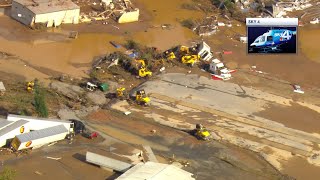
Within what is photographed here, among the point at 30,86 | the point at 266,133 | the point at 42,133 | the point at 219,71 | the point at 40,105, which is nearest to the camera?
the point at 42,133

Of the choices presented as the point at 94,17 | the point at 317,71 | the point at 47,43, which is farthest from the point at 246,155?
the point at 94,17

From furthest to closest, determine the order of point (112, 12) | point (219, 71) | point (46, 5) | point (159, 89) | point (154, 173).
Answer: point (112, 12), point (46, 5), point (219, 71), point (159, 89), point (154, 173)

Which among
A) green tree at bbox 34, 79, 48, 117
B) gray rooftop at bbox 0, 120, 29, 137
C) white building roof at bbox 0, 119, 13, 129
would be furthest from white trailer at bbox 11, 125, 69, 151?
green tree at bbox 34, 79, 48, 117

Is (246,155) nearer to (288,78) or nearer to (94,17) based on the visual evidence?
(288,78)

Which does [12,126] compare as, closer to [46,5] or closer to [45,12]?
[45,12]

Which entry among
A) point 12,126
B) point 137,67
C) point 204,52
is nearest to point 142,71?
point 137,67

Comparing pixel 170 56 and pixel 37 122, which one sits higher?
pixel 170 56
